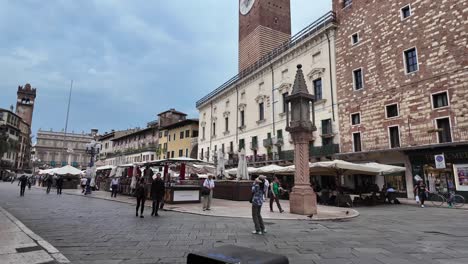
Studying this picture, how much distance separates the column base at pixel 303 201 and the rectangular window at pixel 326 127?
14.6m

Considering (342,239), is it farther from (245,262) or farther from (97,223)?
(97,223)

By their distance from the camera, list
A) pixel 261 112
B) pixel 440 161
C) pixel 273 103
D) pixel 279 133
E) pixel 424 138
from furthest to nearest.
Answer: pixel 261 112, pixel 273 103, pixel 279 133, pixel 424 138, pixel 440 161

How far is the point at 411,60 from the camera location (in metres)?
21.6

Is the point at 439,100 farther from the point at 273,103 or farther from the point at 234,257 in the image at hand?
the point at 234,257

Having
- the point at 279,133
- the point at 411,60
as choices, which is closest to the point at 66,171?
the point at 279,133

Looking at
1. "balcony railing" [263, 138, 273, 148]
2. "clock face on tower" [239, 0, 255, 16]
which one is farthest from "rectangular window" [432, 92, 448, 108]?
"clock face on tower" [239, 0, 255, 16]

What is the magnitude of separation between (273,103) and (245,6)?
19930 mm

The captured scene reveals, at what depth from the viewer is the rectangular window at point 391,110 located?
72.4 feet

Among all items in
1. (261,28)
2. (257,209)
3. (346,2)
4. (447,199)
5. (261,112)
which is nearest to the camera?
(257,209)

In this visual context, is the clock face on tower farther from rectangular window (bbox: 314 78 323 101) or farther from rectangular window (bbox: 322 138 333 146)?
rectangular window (bbox: 322 138 333 146)

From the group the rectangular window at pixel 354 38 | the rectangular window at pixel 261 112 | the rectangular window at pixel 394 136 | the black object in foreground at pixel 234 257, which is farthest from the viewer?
the rectangular window at pixel 261 112

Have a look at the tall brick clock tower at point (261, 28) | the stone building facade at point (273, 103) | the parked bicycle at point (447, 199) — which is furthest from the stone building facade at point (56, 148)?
the parked bicycle at point (447, 199)

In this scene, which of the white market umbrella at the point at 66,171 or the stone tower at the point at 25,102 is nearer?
the white market umbrella at the point at 66,171

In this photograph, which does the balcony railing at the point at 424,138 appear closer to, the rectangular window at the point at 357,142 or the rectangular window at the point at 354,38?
the rectangular window at the point at 357,142
